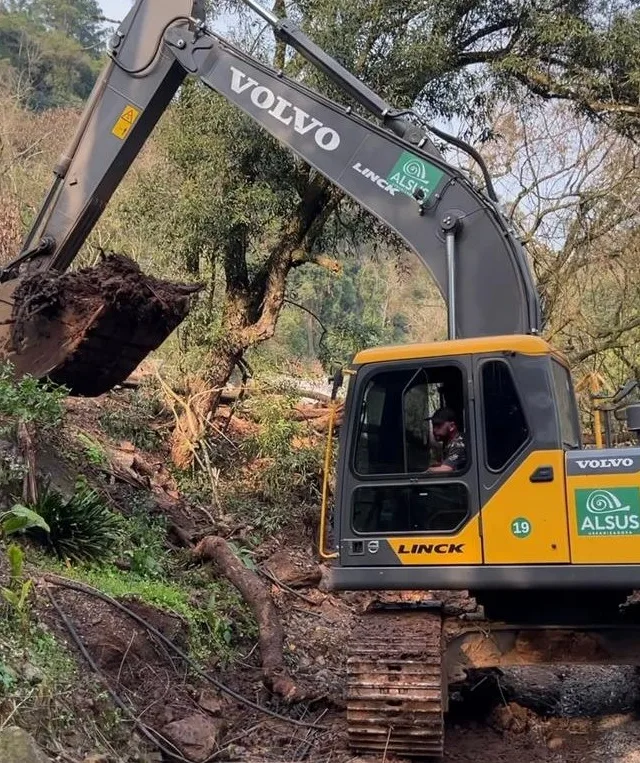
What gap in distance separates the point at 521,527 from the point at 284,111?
4090 millimetres

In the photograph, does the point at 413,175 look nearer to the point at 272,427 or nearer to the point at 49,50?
the point at 272,427

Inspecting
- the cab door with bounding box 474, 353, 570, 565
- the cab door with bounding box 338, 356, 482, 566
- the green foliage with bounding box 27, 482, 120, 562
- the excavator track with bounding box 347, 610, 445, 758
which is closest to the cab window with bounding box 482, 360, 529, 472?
the cab door with bounding box 474, 353, 570, 565

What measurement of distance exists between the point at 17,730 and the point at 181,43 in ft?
20.4

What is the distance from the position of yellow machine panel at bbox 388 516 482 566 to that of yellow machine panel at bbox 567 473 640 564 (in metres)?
0.59

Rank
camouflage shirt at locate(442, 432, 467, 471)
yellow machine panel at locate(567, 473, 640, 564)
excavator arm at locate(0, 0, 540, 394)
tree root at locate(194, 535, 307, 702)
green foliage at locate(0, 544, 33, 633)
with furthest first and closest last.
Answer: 1. tree root at locate(194, 535, 307, 702)
2. excavator arm at locate(0, 0, 540, 394)
3. camouflage shirt at locate(442, 432, 467, 471)
4. yellow machine panel at locate(567, 473, 640, 564)
5. green foliage at locate(0, 544, 33, 633)

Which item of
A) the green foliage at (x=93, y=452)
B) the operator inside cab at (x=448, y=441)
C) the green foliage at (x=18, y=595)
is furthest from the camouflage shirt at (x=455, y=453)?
the green foliage at (x=93, y=452)

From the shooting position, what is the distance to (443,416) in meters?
5.86

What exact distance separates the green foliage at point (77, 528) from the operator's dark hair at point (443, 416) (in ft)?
10.3

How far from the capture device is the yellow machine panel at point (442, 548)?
18.3 feet

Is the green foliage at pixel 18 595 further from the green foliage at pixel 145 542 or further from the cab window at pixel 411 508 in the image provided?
the green foliage at pixel 145 542

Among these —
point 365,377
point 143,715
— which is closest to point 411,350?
point 365,377

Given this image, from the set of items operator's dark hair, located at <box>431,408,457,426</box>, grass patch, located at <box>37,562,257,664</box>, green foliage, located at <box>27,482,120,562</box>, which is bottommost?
grass patch, located at <box>37,562,257,664</box>

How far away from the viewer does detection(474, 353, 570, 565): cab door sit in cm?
545

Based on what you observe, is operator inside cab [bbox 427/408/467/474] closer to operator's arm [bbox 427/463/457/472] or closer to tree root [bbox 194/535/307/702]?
operator's arm [bbox 427/463/457/472]
